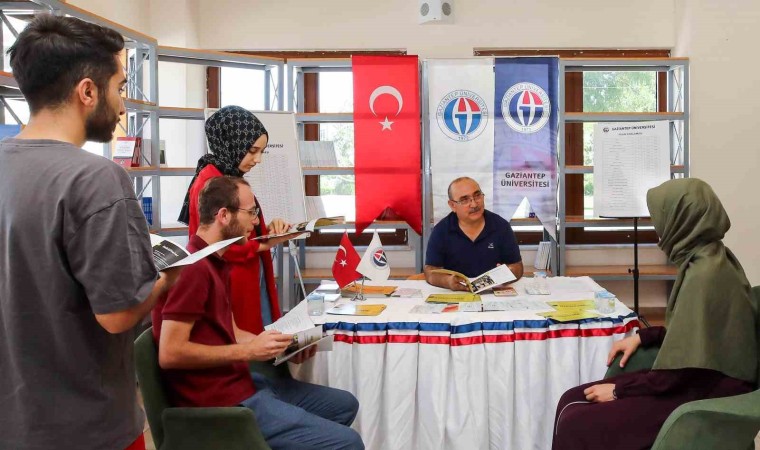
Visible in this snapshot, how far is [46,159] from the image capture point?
3.76ft

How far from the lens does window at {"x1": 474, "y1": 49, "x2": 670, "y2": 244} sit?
229 inches

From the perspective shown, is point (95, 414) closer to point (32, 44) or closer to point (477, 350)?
point (32, 44)

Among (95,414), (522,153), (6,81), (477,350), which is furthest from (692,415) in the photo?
(522,153)

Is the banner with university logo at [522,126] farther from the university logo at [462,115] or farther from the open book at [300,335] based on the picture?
the open book at [300,335]

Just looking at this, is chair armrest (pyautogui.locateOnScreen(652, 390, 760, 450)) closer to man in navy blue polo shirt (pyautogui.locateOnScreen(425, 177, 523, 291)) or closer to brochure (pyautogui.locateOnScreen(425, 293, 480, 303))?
brochure (pyautogui.locateOnScreen(425, 293, 480, 303))

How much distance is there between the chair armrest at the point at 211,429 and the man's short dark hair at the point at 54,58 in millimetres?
929

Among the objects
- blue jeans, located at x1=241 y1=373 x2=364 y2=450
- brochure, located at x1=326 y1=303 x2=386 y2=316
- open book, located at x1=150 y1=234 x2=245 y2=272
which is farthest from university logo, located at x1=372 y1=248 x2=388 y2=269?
open book, located at x1=150 y1=234 x2=245 y2=272

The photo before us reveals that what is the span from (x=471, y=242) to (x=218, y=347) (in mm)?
1945

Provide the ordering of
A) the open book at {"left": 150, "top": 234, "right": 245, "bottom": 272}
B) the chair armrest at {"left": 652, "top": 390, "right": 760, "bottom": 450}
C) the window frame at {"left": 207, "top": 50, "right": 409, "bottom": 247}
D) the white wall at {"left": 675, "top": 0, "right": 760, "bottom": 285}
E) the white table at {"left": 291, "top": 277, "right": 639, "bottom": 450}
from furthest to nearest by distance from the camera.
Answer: the window frame at {"left": 207, "top": 50, "right": 409, "bottom": 247}
the white wall at {"left": 675, "top": 0, "right": 760, "bottom": 285}
the white table at {"left": 291, "top": 277, "right": 639, "bottom": 450}
the chair armrest at {"left": 652, "top": 390, "right": 760, "bottom": 450}
the open book at {"left": 150, "top": 234, "right": 245, "bottom": 272}

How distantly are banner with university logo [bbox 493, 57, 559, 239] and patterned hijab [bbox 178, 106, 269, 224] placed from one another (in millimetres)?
2822

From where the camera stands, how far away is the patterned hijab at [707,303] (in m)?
1.89

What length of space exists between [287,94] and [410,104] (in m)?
1.00

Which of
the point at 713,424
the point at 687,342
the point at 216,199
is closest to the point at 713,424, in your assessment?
the point at 713,424

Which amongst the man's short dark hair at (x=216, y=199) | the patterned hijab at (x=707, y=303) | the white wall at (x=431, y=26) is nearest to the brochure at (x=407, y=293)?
the man's short dark hair at (x=216, y=199)
